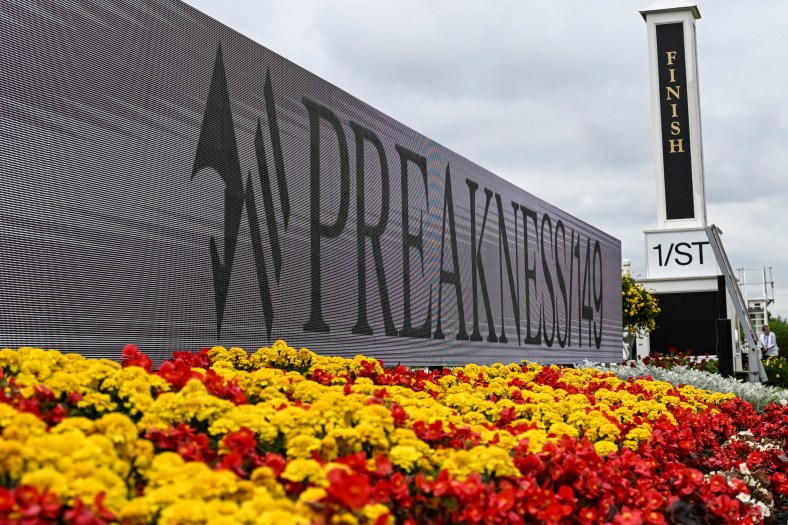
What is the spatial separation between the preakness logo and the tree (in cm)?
558

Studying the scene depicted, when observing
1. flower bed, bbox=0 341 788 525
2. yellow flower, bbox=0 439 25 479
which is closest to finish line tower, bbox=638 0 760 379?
flower bed, bbox=0 341 788 525

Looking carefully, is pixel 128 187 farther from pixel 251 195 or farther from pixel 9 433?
pixel 9 433

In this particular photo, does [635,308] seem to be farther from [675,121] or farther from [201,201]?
[201,201]

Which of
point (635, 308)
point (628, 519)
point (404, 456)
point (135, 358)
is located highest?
point (635, 308)

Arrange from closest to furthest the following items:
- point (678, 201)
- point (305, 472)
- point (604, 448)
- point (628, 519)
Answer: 1. point (305, 472)
2. point (628, 519)
3. point (604, 448)
4. point (678, 201)

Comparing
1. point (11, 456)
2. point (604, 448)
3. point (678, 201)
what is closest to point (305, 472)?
point (11, 456)

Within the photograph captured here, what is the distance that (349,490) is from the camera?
71.9 inches

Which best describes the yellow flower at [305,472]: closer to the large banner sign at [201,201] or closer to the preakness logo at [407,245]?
the large banner sign at [201,201]

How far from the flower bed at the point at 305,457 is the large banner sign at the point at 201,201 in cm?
72

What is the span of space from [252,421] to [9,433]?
77 cm

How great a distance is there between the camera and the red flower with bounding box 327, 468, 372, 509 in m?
1.81

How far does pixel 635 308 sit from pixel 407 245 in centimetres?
1270

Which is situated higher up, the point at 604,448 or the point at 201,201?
the point at 201,201

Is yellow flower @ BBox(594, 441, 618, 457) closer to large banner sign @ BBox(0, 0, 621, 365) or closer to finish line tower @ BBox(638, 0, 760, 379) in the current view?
large banner sign @ BBox(0, 0, 621, 365)
